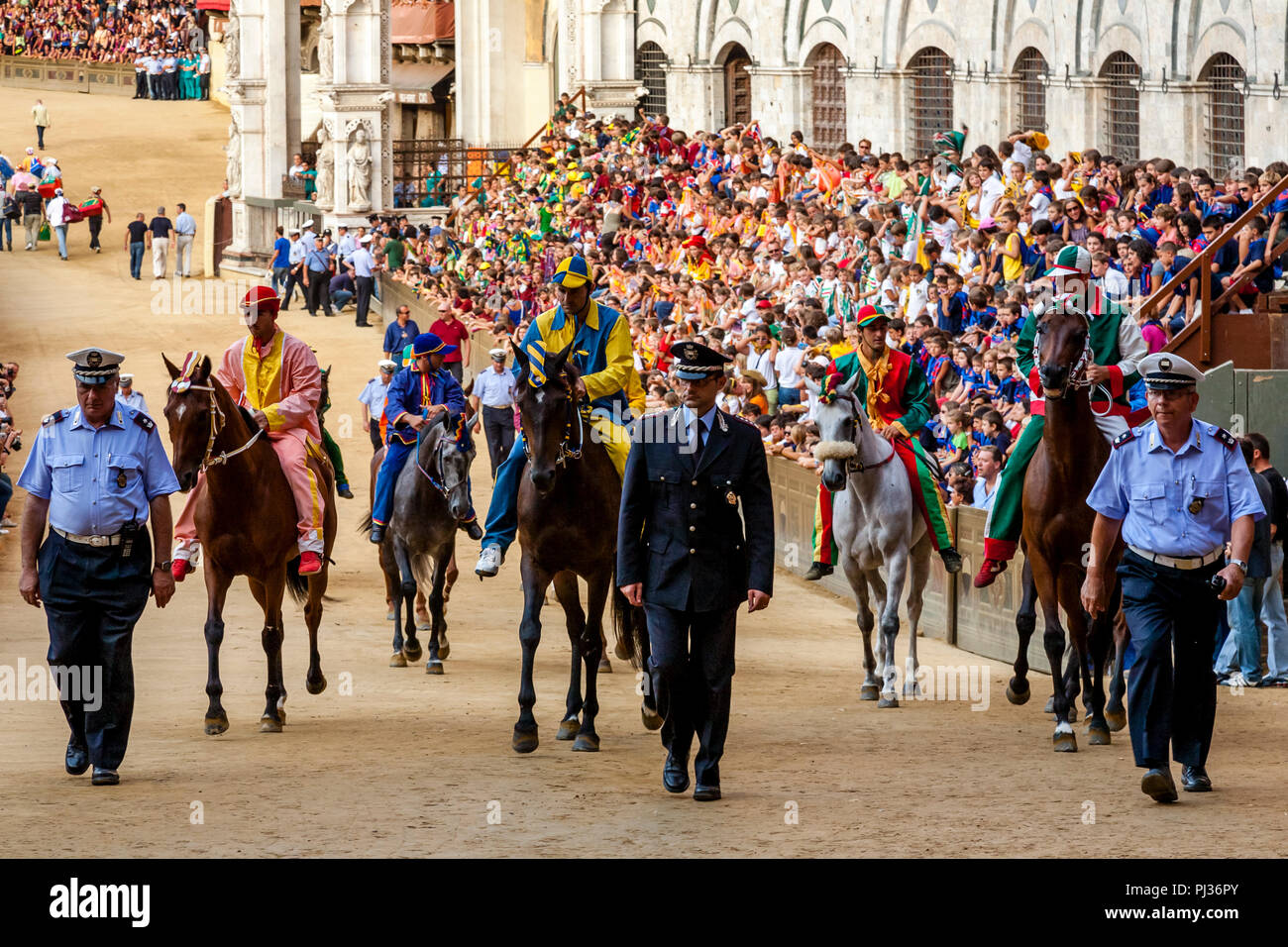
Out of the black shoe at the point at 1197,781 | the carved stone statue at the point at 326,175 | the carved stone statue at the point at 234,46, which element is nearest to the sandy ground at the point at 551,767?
the black shoe at the point at 1197,781

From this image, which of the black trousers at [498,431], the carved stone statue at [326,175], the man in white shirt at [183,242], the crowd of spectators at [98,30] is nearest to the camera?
the black trousers at [498,431]

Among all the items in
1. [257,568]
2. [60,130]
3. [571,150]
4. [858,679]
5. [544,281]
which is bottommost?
[858,679]

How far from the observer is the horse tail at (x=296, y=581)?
1315 cm

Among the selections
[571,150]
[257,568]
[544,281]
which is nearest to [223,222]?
[571,150]

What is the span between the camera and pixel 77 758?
10.5m

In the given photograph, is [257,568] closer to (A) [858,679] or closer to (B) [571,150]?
(A) [858,679]

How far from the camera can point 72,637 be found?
10.5 metres

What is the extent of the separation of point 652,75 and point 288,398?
32880 mm

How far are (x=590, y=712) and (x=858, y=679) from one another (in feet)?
12.9

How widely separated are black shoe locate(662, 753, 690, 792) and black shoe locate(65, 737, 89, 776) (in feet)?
10.3

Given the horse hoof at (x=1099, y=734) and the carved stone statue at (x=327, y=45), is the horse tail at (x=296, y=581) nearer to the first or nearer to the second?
the horse hoof at (x=1099, y=734)

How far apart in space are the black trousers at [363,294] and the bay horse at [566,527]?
24735mm

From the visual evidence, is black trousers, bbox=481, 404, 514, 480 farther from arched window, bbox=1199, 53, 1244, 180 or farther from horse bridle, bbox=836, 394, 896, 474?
arched window, bbox=1199, 53, 1244, 180

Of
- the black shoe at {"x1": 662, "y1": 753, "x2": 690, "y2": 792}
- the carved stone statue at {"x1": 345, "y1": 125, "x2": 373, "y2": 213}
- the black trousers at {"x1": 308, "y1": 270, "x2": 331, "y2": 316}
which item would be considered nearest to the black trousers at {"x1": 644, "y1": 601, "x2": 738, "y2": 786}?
the black shoe at {"x1": 662, "y1": 753, "x2": 690, "y2": 792}
